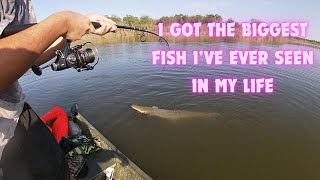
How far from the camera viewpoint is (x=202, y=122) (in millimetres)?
9664

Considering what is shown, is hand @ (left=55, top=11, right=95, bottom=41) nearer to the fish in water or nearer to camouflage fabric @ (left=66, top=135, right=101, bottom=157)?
camouflage fabric @ (left=66, top=135, right=101, bottom=157)

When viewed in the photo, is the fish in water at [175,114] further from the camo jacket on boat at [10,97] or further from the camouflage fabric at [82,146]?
the camo jacket on boat at [10,97]

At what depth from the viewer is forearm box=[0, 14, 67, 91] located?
1.43 m

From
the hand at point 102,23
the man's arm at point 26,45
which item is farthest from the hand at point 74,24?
the hand at point 102,23

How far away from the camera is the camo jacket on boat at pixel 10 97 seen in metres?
1.91

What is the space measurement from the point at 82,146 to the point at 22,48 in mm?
4902

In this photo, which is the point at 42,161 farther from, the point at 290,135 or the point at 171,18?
the point at 171,18

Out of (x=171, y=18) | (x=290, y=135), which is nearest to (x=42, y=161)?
(x=290, y=135)

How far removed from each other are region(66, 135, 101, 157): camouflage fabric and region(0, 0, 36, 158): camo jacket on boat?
3.69 m

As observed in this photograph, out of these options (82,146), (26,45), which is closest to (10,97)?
(26,45)

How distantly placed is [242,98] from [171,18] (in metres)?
58.1

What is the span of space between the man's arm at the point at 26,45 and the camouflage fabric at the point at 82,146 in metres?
4.45

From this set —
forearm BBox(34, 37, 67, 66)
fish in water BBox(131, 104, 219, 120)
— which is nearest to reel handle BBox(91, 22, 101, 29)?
forearm BBox(34, 37, 67, 66)

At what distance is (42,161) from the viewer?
228 centimetres
